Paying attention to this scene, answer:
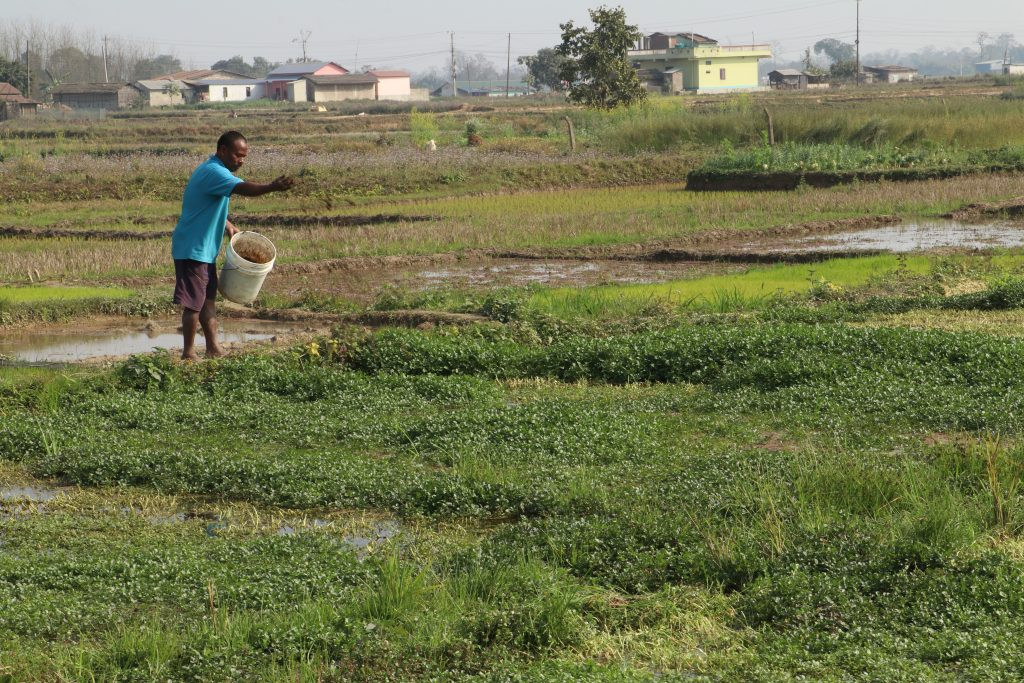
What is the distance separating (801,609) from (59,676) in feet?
8.75

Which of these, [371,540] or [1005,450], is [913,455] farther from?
[371,540]

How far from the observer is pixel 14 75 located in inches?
3103

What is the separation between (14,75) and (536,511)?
81708 millimetres

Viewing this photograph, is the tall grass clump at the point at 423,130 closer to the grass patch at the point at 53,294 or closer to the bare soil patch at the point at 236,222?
the bare soil patch at the point at 236,222

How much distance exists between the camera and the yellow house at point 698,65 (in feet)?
266

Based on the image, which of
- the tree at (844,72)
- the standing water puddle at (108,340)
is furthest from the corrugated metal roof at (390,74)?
the standing water puddle at (108,340)

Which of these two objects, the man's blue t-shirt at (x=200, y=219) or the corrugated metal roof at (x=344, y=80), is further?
the corrugated metal roof at (x=344, y=80)

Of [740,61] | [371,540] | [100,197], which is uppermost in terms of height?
[740,61]

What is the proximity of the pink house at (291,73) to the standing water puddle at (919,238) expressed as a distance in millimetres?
82498

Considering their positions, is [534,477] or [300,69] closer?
[534,477]

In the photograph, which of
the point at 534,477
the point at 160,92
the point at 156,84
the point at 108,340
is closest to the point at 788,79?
the point at 160,92

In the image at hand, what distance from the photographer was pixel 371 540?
5824 millimetres

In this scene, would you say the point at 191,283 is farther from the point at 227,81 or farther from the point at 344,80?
the point at 227,81

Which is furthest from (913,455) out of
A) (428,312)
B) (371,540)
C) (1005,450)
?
(428,312)
